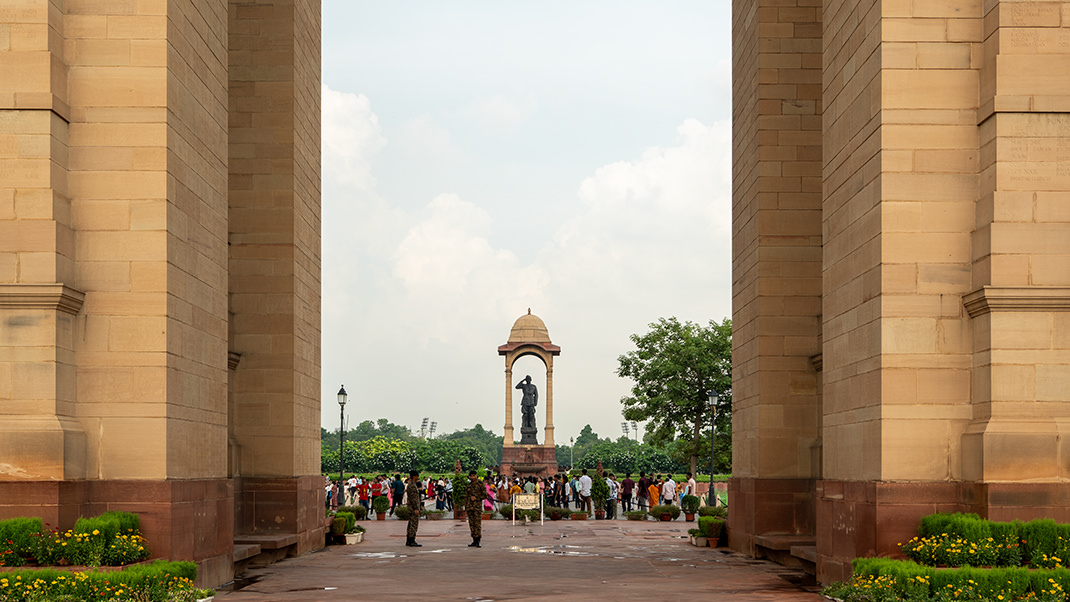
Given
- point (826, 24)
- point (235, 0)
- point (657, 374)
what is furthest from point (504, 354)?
point (826, 24)

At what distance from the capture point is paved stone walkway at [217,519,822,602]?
15469 mm

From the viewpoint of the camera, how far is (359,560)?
849 inches

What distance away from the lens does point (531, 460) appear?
66250mm

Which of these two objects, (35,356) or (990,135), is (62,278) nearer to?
(35,356)

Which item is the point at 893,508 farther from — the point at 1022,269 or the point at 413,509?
the point at 413,509

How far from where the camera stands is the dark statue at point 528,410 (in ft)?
223

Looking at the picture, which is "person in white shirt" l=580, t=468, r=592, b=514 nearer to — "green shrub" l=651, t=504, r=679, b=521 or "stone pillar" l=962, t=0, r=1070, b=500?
"green shrub" l=651, t=504, r=679, b=521

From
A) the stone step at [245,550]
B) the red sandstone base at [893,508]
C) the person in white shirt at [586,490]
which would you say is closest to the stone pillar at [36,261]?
the stone step at [245,550]

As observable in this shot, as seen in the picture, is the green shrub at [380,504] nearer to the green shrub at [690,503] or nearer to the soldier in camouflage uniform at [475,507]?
the green shrub at [690,503]

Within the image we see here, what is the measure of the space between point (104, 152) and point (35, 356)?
8.67 feet

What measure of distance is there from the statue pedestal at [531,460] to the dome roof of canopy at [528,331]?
20.3 feet

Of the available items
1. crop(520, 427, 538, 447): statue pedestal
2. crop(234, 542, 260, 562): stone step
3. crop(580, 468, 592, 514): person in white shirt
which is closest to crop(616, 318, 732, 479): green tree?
crop(520, 427, 538, 447): statue pedestal

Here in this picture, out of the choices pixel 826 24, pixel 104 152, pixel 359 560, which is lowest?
pixel 359 560

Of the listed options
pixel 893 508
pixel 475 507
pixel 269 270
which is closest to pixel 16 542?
pixel 893 508
